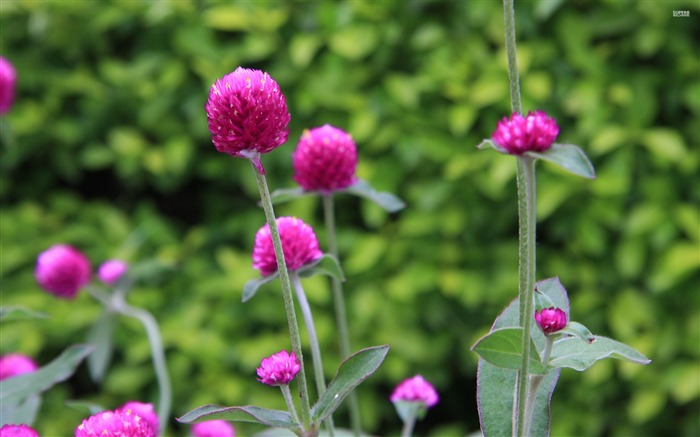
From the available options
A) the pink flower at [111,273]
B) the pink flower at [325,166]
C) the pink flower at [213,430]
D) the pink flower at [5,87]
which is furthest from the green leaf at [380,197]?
the pink flower at [5,87]

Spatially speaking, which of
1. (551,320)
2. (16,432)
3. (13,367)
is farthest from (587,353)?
(13,367)

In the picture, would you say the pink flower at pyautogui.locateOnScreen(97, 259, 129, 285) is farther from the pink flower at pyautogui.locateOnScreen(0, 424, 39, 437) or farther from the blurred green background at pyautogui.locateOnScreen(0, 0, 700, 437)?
the pink flower at pyautogui.locateOnScreen(0, 424, 39, 437)

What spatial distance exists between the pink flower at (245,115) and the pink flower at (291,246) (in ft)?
0.70

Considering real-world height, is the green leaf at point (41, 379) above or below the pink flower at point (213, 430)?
above

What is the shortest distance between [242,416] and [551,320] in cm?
24

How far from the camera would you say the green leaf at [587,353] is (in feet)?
2.00

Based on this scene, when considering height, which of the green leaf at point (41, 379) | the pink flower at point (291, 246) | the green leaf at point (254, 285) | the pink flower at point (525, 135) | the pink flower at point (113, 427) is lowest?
the green leaf at point (41, 379)

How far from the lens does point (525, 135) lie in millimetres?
592

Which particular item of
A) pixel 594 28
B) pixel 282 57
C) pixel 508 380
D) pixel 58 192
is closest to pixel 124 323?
pixel 58 192

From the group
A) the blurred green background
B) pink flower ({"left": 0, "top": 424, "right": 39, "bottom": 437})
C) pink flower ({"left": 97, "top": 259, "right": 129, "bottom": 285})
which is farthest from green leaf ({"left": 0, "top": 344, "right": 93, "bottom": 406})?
the blurred green background

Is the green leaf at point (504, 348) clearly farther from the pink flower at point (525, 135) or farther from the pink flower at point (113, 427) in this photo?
the pink flower at point (113, 427)

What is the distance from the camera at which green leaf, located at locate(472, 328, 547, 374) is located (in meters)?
0.61

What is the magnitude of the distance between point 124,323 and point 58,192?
563 mm

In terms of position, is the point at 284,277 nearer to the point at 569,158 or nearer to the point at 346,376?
the point at 346,376
